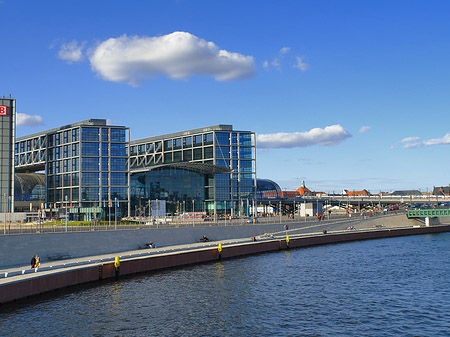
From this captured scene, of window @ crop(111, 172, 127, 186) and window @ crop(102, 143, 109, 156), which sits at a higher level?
window @ crop(102, 143, 109, 156)

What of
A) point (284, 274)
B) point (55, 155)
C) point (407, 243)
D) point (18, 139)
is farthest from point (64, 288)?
point (18, 139)

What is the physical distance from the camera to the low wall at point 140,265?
45.5 m

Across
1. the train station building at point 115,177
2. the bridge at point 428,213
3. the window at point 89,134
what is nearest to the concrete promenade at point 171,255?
the bridge at point 428,213

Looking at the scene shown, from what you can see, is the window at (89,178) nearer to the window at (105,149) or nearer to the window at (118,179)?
the window at (118,179)

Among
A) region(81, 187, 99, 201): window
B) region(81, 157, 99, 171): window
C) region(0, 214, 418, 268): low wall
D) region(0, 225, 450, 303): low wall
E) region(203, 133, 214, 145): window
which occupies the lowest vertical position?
region(0, 225, 450, 303): low wall

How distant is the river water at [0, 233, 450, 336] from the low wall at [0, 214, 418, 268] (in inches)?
463

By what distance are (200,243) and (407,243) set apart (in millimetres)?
49047

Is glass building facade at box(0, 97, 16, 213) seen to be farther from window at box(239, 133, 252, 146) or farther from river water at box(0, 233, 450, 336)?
window at box(239, 133, 252, 146)

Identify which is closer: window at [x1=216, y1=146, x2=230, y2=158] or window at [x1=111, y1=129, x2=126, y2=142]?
window at [x1=111, y1=129, x2=126, y2=142]

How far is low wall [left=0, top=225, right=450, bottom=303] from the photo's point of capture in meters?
45.5

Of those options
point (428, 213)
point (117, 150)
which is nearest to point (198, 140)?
point (117, 150)

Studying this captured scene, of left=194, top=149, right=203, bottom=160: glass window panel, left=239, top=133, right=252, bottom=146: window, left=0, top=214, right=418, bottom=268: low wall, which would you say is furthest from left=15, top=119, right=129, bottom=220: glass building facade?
left=0, top=214, right=418, bottom=268: low wall

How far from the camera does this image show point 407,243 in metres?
106

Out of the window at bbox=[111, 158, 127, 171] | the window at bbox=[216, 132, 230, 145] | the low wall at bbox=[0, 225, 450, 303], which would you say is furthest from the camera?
the window at bbox=[216, 132, 230, 145]
